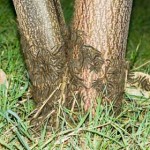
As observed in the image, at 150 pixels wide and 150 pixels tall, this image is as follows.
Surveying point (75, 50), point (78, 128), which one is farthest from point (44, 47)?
point (78, 128)

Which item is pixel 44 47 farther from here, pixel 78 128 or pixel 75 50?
pixel 78 128

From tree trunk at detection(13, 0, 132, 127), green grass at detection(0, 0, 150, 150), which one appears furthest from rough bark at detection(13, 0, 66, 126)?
green grass at detection(0, 0, 150, 150)

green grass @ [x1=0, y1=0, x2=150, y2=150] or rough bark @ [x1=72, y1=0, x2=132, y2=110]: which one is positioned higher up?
rough bark @ [x1=72, y1=0, x2=132, y2=110]

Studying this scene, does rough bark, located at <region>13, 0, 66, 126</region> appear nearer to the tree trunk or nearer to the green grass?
the tree trunk

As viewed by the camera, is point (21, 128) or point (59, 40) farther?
point (59, 40)

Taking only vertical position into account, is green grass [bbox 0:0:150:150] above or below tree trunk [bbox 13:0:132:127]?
below

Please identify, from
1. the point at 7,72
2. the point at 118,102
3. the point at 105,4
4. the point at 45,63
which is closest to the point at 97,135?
the point at 118,102

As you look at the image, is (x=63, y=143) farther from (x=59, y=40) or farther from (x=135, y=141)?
(x=59, y=40)
